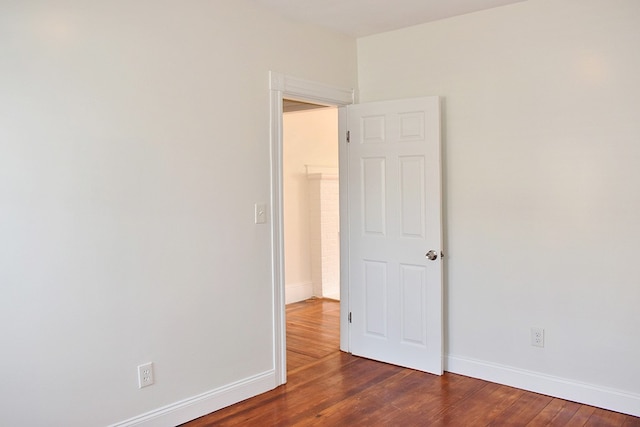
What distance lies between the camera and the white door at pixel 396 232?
3.66 meters

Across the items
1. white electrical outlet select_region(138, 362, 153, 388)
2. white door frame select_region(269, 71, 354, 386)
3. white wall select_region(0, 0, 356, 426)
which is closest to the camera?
white wall select_region(0, 0, 356, 426)

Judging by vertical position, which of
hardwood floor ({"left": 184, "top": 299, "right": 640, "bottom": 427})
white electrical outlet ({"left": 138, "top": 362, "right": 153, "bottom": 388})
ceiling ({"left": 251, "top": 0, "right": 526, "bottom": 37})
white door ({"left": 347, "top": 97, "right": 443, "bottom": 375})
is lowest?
hardwood floor ({"left": 184, "top": 299, "right": 640, "bottom": 427})

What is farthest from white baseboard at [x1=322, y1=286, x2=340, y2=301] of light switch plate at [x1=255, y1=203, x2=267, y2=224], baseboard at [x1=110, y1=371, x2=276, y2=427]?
light switch plate at [x1=255, y1=203, x2=267, y2=224]

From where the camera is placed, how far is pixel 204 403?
10.1ft

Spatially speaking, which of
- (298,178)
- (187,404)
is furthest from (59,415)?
(298,178)

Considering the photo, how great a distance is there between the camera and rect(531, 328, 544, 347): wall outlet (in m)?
3.35

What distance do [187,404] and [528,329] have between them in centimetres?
222

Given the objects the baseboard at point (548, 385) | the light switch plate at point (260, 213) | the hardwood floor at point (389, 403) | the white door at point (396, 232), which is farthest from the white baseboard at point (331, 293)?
the light switch plate at point (260, 213)

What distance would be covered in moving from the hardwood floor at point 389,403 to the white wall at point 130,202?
0.30 metres

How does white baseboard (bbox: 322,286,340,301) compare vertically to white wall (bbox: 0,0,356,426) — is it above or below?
below

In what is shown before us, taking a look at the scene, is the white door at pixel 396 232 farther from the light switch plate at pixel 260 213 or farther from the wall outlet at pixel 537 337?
the light switch plate at pixel 260 213

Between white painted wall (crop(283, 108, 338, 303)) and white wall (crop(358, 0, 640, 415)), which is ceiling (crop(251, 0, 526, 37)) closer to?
white wall (crop(358, 0, 640, 415))

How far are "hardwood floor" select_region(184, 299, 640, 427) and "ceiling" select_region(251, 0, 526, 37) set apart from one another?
8.33ft

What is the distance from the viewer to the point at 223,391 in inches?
125
